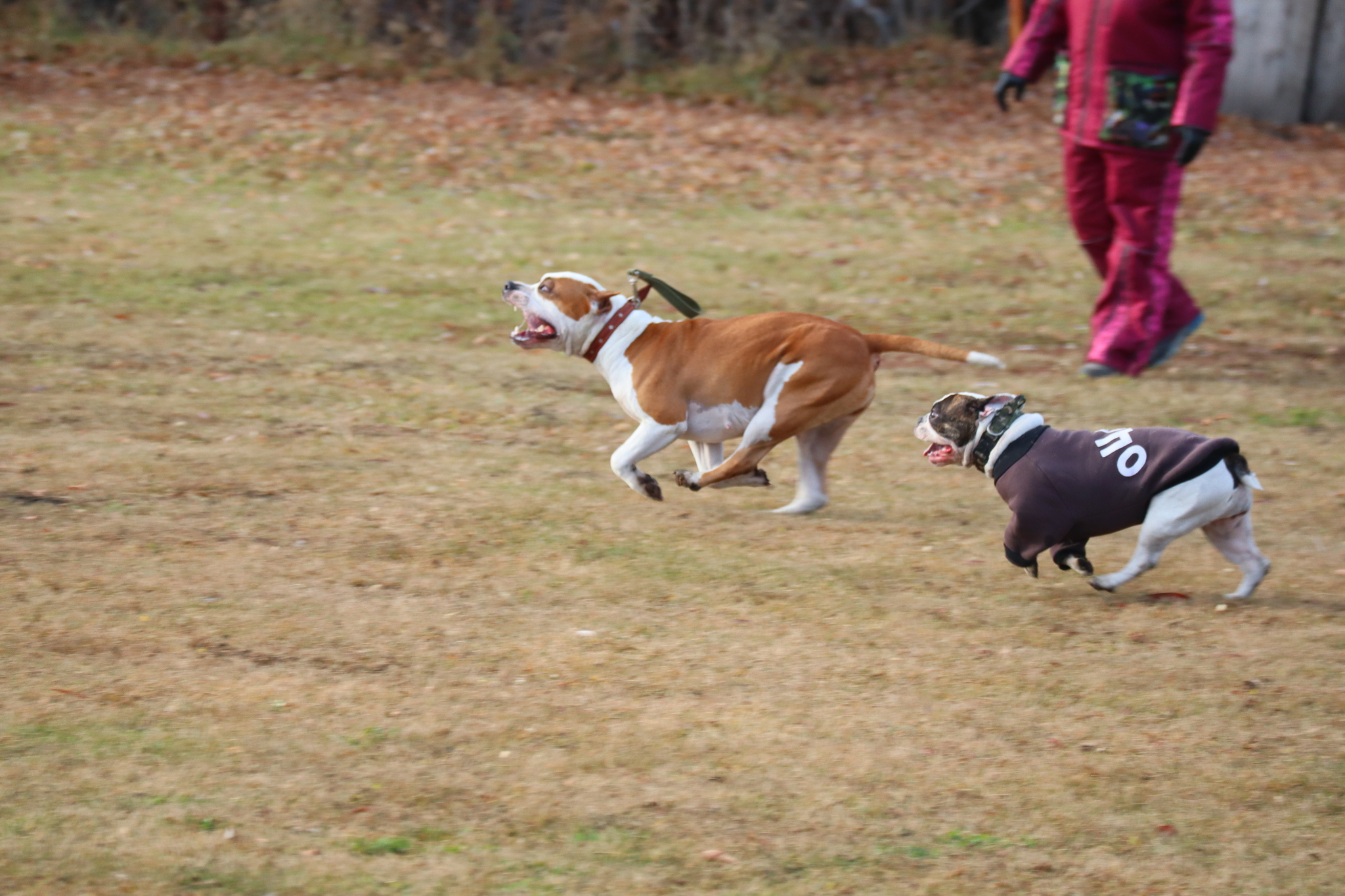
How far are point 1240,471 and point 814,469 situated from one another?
210 cm

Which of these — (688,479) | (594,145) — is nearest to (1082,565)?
(688,479)

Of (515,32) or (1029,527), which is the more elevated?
(515,32)

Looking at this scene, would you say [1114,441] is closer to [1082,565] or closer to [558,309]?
[1082,565]

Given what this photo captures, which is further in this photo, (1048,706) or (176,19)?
(176,19)

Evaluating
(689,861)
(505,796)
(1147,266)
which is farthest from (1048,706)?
(1147,266)

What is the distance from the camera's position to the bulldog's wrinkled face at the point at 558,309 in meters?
6.36

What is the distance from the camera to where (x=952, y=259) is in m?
12.6

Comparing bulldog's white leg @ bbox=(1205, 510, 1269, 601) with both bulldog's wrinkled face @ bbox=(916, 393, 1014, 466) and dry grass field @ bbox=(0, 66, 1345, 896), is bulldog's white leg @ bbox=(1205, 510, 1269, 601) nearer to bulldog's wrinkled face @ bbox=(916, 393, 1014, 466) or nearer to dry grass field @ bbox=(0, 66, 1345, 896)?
dry grass field @ bbox=(0, 66, 1345, 896)

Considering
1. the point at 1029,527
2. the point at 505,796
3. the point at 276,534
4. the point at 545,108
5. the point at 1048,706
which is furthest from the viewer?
the point at 545,108

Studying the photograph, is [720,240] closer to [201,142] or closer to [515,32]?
[201,142]

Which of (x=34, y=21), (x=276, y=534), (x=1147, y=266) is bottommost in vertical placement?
(x=276, y=534)

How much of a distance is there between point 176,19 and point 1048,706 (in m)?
16.9

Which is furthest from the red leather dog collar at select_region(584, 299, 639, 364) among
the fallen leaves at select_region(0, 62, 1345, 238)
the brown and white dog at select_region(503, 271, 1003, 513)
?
the fallen leaves at select_region(0, 62, 1345, 238)

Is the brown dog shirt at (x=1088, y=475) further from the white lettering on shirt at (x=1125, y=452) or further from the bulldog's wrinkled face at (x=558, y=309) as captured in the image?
the bulldog's wrinkled face at (x=558, y=309)
